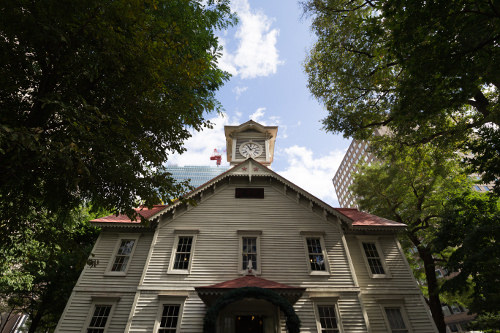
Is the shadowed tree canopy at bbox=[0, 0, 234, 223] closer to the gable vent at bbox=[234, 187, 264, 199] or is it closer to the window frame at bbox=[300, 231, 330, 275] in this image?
the gable vent at bbox=[234, 187, 264, 199]

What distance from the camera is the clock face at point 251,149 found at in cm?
1784

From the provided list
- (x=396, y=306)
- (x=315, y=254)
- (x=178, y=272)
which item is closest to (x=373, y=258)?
(x=396, y=306)

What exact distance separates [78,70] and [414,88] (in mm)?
10908

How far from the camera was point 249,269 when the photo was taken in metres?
12.0

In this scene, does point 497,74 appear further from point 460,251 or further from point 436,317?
point 436,317

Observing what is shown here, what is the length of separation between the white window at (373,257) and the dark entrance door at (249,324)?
263 inches

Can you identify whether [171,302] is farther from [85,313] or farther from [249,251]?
[249,251]

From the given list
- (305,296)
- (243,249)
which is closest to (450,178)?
(305,296)

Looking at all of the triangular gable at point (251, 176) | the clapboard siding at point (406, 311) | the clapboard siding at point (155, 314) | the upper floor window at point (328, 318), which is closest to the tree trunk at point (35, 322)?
the clapboard siding at point (155, 314)

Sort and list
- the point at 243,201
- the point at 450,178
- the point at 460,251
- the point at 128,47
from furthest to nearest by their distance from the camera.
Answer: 1. the point at 450,178
2. the point at 243,201
3. the point at 460,251
4. the point at 128,47

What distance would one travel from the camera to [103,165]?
7.55 m

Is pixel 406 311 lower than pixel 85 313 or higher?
higher

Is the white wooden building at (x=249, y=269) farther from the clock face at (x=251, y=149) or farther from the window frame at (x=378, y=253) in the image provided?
the clock face at (x=251, y=149)

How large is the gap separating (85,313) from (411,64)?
17.5m
